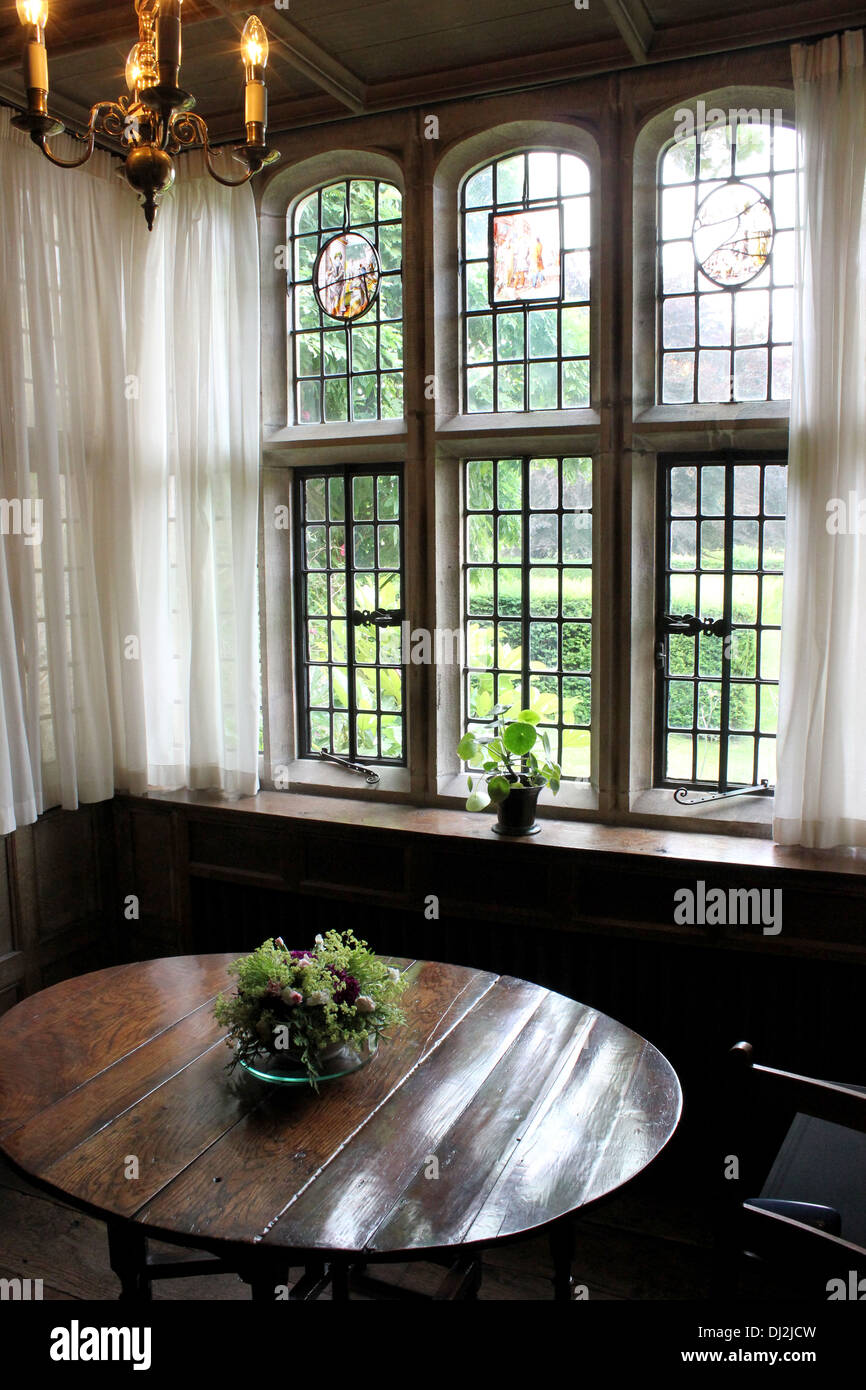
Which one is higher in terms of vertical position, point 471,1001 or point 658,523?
point 658,523

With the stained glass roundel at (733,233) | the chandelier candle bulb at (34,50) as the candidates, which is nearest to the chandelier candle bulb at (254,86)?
the chandelier candle bulb at (34,50)

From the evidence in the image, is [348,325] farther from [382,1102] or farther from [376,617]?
[382,1102]

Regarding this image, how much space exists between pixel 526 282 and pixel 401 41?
36.0 inches

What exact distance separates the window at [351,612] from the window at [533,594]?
0.32m

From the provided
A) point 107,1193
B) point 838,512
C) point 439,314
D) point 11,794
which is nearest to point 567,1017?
point 107,1193

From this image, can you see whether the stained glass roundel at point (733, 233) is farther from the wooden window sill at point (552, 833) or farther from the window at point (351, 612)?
the wooden window sill at point (552, 833)

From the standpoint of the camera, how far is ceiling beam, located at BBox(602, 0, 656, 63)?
3287mm

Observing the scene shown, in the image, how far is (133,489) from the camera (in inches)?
178

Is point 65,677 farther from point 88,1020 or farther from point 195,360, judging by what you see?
point 88,1020

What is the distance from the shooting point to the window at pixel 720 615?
12.9 ft

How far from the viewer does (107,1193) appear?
212 cm

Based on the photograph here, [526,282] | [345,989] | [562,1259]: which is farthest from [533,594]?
[562,1259]

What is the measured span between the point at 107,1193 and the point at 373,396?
3.24 metres
